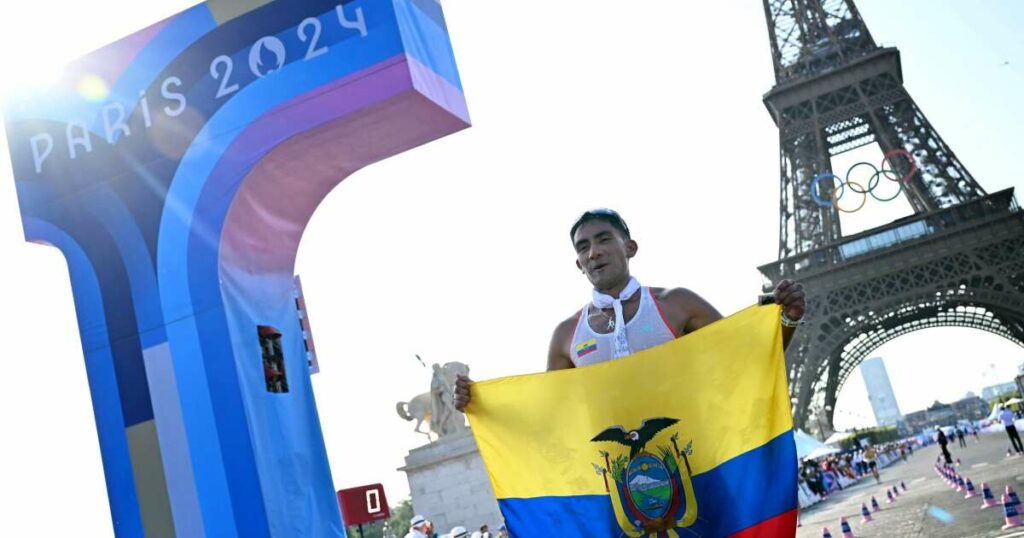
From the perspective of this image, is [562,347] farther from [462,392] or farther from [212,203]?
[212,203]

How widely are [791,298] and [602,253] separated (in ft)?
2.43

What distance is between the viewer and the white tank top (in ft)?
13.8

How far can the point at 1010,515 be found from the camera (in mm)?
10859

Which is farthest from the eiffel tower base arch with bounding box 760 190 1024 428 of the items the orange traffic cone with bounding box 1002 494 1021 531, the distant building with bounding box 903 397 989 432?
the distant building with bounding box 903 397 989 432

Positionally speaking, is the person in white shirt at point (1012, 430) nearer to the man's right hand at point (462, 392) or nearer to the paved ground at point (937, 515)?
the paved ground at point (937, 515)

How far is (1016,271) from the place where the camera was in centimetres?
4478

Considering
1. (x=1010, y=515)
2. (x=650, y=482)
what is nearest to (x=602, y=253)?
(x=650, y=482)

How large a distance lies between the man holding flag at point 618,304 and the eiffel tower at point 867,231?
4367 centimetres

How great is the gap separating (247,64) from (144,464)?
2.21 meters

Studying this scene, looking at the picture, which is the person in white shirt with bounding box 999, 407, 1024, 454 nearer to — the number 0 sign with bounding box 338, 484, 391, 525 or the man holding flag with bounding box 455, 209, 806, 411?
the number 0 sign with bounding box 338, 484, 391, 525

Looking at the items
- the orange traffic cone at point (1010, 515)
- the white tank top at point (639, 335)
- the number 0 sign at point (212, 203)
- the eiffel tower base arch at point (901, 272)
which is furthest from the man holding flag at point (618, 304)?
the eiffel tower base arch at point (901, 272)

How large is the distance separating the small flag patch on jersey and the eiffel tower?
43.7 meters

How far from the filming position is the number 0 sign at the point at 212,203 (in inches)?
215

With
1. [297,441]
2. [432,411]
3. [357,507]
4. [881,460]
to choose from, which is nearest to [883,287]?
[881,460]
